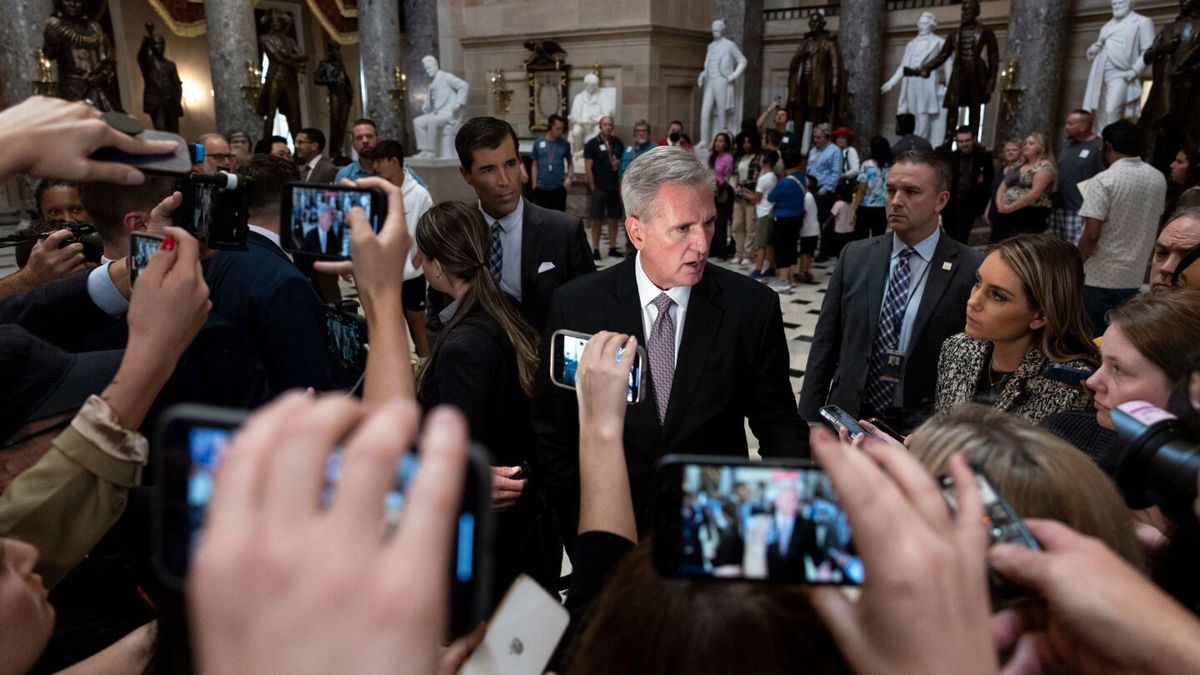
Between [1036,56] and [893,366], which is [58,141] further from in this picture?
[1036,56]

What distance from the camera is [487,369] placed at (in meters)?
2.05

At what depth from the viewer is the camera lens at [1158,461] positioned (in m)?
0.83

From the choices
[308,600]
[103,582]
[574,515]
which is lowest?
[574,515]

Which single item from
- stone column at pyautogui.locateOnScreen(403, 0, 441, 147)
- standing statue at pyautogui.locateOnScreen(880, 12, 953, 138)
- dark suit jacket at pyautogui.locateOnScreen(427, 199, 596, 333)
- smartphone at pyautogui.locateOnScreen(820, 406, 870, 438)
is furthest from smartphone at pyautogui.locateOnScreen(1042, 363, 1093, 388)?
stone column at pyautogui.locateOnScreen(403, 0, 441, 147)

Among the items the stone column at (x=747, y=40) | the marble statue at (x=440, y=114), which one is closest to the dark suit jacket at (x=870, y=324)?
the marble statue at (x=440, y=114)

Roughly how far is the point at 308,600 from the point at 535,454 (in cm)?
180

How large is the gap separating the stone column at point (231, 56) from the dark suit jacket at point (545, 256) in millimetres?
9011

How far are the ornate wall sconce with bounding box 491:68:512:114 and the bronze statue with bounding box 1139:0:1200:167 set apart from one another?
10.2 m

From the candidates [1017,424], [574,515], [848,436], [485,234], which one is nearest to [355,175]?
[485,234]

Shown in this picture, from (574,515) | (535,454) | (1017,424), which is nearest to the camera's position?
(1017,424)

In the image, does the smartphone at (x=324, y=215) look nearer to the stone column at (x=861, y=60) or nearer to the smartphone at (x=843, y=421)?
the smartphone at (x=843, y=421)

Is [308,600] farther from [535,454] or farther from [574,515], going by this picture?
[535,454]

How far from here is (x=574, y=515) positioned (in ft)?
6.56

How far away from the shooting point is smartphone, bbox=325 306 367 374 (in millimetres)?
2068
